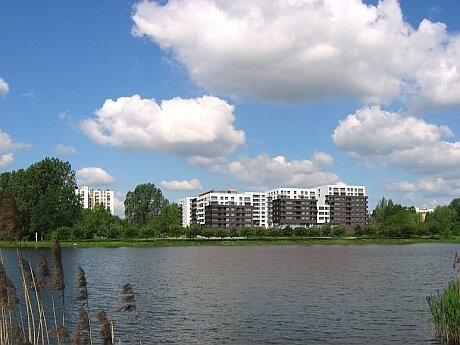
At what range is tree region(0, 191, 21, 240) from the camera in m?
15.9

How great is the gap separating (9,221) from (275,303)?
90.8ft

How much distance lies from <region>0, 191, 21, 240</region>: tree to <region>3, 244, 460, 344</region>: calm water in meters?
14.0

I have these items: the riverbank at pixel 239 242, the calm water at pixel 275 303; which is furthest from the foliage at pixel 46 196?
the calm water at pixel 275 303

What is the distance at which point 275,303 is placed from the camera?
4059 cm

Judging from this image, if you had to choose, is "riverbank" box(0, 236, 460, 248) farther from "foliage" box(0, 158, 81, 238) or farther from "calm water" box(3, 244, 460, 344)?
"calm water" box(3, 244, 460, 344)

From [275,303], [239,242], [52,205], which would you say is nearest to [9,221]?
[275,303]

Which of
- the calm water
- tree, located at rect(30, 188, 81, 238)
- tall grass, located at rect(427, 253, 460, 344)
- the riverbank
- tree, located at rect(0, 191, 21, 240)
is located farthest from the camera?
the riverbank

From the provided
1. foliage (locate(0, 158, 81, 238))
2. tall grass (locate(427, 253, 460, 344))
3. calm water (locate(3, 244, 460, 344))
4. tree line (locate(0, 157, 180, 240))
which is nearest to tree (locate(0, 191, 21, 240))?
calm water (locate(3, 244, 460, 344))

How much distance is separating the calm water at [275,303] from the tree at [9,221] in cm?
1399

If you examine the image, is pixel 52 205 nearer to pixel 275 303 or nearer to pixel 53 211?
pixel 53 211

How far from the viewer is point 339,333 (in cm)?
3044

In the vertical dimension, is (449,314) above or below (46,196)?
below

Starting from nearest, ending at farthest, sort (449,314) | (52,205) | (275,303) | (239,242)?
1. (449,314)
2. (275,303)
3. (52,205)
4. (239,242)

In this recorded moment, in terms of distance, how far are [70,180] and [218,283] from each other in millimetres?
102274
